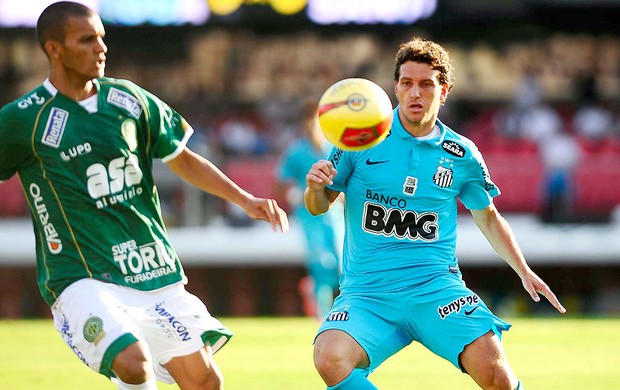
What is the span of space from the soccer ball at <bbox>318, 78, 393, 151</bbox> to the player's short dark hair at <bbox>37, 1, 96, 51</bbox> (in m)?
1.41

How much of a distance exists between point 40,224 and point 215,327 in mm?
1073

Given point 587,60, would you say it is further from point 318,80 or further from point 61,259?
point 61,259

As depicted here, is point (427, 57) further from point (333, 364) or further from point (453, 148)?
point (333, 364)

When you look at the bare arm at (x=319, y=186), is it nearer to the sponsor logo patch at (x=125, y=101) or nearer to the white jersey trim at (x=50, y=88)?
the sponsor logo patch at (x=125, y=101)

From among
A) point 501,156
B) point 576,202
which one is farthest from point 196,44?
point 576,202

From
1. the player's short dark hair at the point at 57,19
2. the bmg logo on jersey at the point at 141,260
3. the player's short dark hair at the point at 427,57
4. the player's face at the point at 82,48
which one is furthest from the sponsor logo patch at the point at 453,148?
the player's short dark hair at the point at 57,19

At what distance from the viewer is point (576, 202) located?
67.1ft

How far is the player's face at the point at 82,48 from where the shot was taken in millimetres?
5723

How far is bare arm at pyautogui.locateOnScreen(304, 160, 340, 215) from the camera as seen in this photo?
6.09m

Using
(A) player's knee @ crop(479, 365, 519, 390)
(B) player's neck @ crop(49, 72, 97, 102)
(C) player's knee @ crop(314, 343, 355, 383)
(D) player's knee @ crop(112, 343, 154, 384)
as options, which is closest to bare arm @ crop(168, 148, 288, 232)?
(B) player's neck @ crop(49, 72, 97, 102)

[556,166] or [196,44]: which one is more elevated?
[196,44]

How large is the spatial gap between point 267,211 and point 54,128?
1.19 meters

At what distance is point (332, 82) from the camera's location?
73.7 ft

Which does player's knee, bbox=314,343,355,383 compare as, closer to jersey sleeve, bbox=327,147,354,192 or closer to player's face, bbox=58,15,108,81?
jersey sleeve, bbox=327,147,354,192
